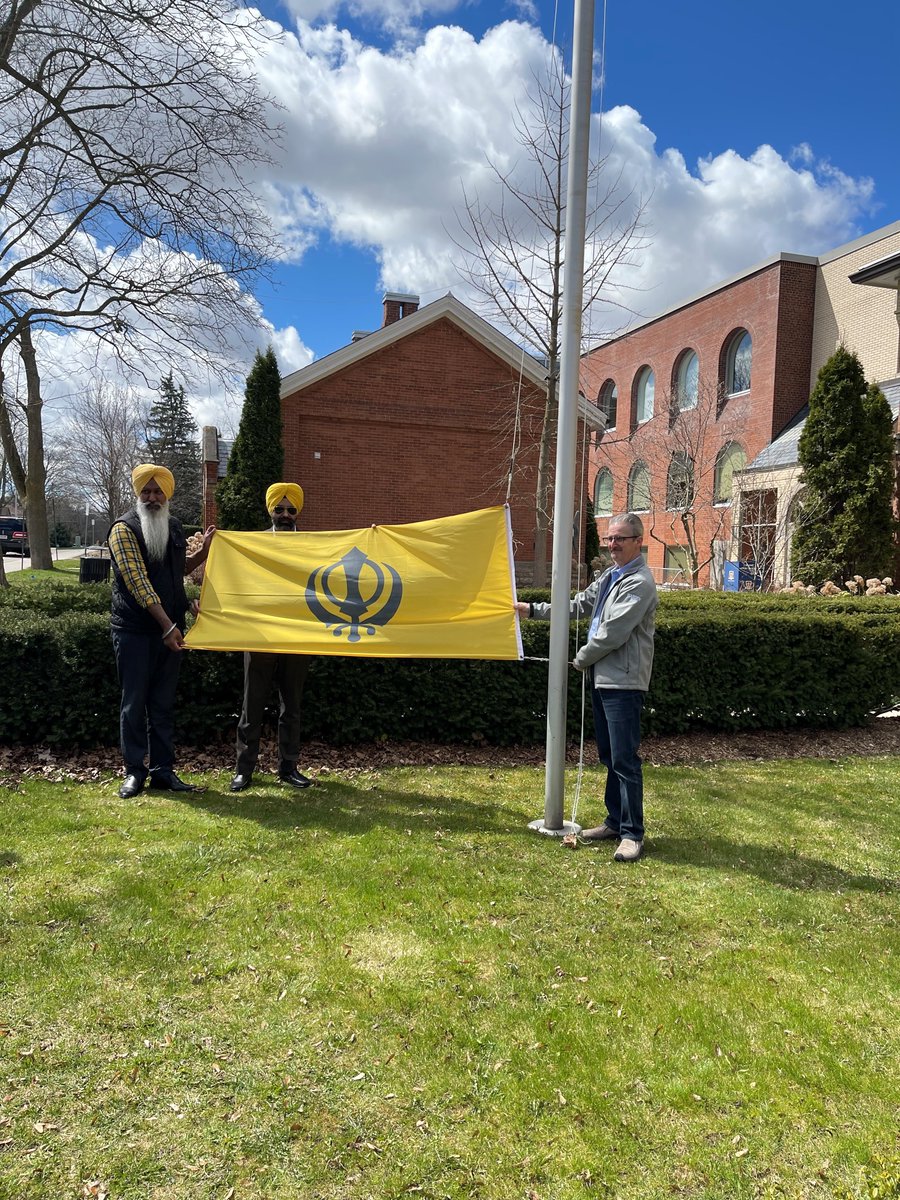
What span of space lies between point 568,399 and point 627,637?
1586mm

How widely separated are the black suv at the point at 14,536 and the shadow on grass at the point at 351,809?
1780 inches

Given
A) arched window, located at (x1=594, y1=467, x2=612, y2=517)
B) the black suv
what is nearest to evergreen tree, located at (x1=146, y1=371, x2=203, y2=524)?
the black suv

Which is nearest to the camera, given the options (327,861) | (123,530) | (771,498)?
(327,861)

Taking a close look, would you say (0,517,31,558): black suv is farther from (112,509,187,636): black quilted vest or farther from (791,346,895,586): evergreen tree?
(112,509,187,636): black quilted vest

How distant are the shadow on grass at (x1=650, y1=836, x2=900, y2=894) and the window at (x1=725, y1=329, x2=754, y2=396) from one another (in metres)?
29.6

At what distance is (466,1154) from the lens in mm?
2498

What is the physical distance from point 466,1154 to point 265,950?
1.46 metres

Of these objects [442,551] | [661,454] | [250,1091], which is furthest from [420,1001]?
[661,454]

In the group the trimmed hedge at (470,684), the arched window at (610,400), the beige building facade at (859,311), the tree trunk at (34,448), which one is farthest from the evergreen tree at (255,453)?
the arched window at (610,400)

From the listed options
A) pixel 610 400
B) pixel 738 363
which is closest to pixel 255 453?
pixel 738 363

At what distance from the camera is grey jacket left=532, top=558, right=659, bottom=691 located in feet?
15.9

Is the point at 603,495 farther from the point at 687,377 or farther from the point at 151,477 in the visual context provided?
the point at 151,477

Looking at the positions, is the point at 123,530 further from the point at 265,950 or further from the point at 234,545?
Result: the point at 265,950

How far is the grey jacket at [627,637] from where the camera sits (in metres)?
4.84
